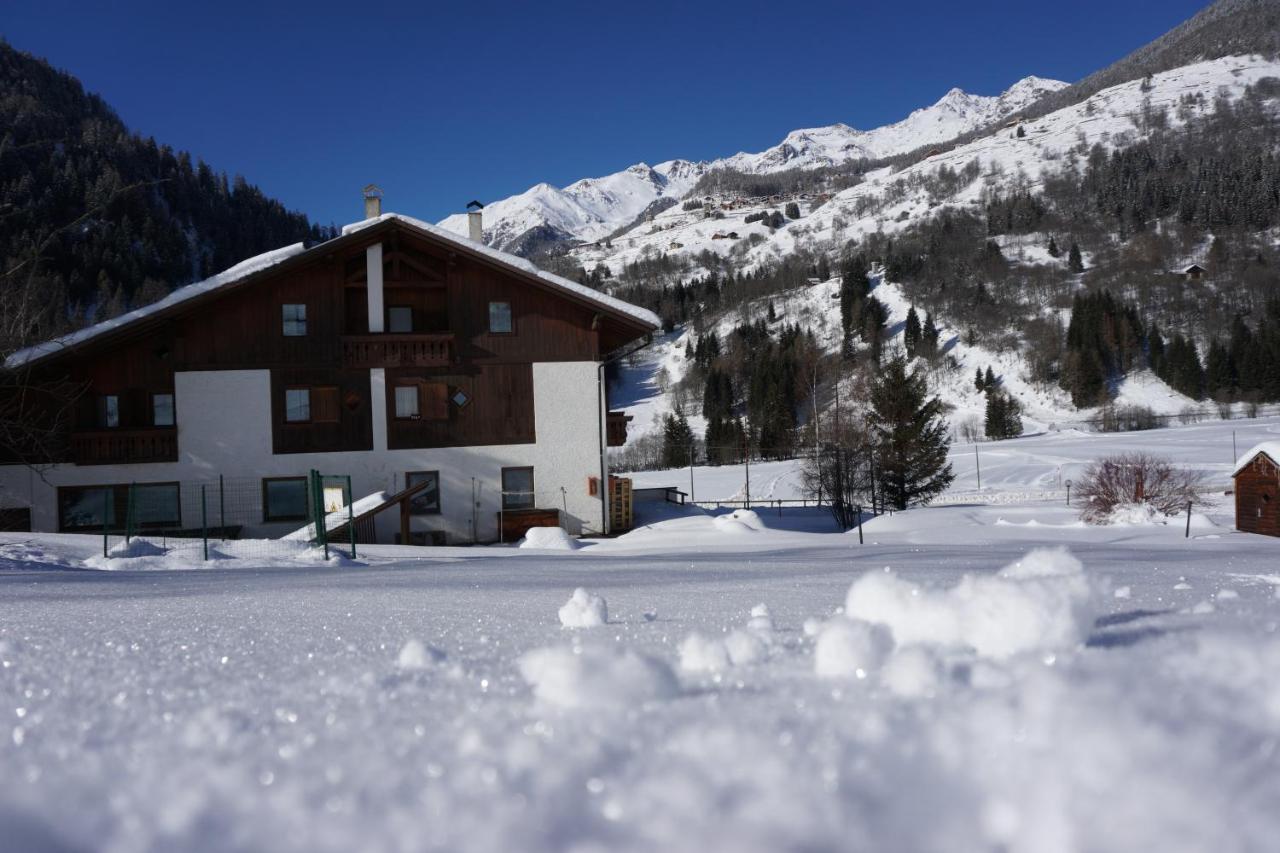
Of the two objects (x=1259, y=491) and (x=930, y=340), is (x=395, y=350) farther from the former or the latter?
(x=930, y=340)

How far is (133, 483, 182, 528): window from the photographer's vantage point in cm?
2053

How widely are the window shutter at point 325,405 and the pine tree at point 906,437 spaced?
21978 millimetres

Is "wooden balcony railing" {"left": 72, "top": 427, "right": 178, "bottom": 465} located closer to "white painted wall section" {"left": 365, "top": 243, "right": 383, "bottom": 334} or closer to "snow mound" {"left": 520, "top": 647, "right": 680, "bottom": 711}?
"white painted wall section" {"left": 365, "top": 243, "right": 383, "bottom": 334}

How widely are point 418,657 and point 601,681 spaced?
18.2 inches

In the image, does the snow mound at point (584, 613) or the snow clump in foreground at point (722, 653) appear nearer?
the snow clump in foreground at point (722, 653)

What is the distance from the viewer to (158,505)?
813 inches

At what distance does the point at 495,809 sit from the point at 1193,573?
3513mm

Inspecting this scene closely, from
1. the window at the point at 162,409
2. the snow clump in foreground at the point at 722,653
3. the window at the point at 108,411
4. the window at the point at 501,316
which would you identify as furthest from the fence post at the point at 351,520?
the snow clump in foreground at the point at 722,653

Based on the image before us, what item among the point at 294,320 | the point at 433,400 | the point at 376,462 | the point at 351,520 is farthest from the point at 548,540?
the point at 294,320

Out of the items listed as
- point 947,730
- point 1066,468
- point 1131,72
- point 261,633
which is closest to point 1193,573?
point 947,730

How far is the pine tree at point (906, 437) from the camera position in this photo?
32.9 m

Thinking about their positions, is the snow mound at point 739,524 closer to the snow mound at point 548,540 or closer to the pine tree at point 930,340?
the snow mound at point 548,540

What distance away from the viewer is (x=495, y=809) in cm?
79

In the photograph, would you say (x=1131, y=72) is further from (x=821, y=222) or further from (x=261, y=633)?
(x=261, y=633)
